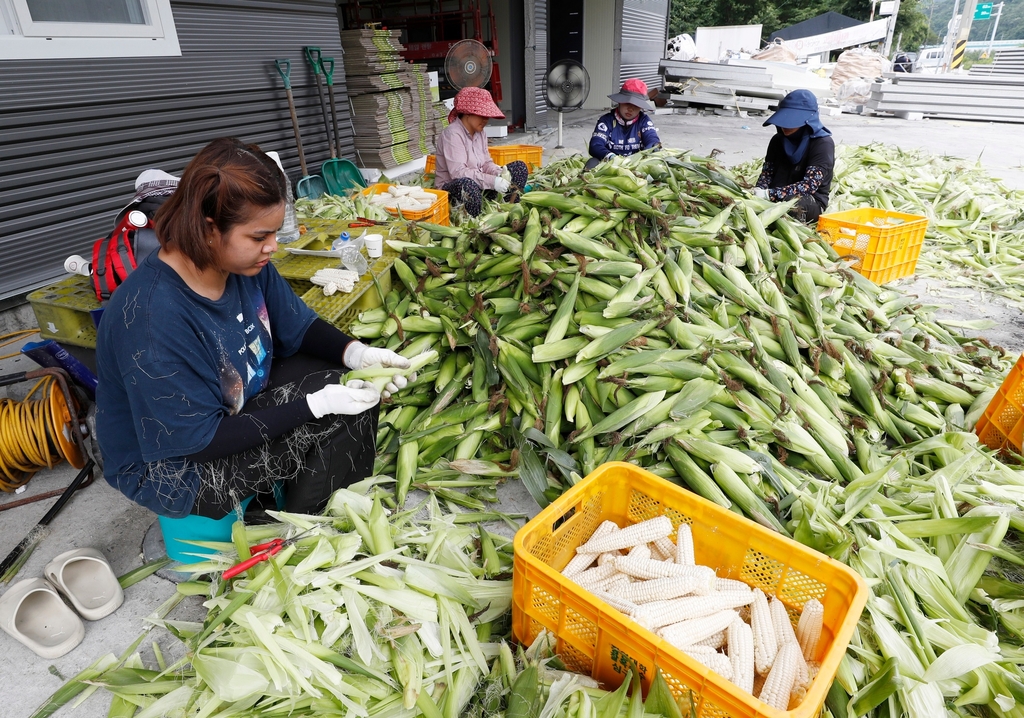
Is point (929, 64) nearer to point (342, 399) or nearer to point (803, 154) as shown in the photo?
point (803, 154)

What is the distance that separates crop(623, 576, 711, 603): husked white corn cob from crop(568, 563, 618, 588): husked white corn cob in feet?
0.45

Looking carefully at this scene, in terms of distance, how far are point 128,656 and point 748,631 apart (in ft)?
5.93

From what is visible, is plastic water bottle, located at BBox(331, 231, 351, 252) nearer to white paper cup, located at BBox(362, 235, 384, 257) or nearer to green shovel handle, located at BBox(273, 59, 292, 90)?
white paper cup, located at BBox(362, 235, 384, 257)

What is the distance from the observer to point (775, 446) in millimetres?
2539

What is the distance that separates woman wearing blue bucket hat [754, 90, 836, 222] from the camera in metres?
4.63

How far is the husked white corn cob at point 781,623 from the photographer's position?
1.60 meters

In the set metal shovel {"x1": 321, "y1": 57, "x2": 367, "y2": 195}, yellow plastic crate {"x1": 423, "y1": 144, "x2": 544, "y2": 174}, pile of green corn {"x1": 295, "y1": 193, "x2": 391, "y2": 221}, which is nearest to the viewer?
pile of green corn {"x1": 295, "y1": 193, "x2": 391, "y2": 221}

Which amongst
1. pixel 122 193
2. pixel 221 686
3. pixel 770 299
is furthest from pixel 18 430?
pixel 770 299

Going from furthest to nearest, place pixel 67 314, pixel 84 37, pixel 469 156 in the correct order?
pixel 469 156 < pixel 84 37 < pixel 67 314

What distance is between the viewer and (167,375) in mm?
1666

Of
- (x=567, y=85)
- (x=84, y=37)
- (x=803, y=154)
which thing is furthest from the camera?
(x=567, y=85)

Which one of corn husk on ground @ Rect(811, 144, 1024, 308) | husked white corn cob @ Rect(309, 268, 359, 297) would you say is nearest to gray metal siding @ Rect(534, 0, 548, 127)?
corn husk on ground @ Rect(811, 144, 1024, 308)

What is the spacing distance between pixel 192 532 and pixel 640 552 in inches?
60.5

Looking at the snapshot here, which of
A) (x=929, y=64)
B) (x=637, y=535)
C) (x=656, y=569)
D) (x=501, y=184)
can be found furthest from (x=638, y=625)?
(x=929, y=64)
